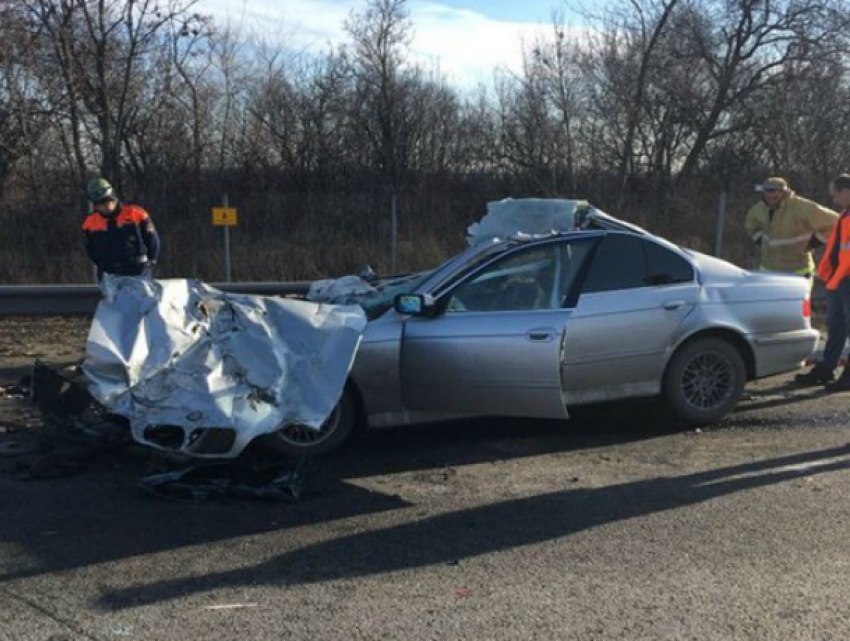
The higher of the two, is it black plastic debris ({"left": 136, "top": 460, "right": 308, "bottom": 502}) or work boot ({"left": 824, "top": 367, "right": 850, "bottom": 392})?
work boot ({"left": 824, "top": 367, "right": 850, "bottom": 392})

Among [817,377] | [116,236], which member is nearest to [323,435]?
[116,236]

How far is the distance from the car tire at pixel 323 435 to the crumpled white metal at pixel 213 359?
531 millimetres

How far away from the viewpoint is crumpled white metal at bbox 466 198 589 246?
6859 mm

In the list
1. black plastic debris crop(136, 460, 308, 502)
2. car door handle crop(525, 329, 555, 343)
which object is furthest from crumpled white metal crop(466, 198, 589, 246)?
black plastic debris crop(136, 460, 308, 502)

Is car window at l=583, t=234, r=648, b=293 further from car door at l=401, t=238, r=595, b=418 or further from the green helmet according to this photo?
the green helmet

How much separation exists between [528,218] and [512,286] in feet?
3.42

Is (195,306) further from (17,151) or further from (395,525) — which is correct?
(17,151)

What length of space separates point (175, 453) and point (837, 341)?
5.98 meters

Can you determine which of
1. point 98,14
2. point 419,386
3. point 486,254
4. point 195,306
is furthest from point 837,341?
point 98,14

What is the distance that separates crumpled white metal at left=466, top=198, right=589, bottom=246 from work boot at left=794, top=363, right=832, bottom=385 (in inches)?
112

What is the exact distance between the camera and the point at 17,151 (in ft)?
52.9

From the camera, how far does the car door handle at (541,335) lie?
5.93 meters

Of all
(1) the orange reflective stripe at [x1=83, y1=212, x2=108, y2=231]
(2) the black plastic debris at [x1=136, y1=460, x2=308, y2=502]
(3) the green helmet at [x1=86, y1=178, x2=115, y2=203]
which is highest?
(3) the green helmet at [x1=86, y1=178, x2=115, y2=203]

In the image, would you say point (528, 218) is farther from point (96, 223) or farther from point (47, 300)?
point (47, 300)
